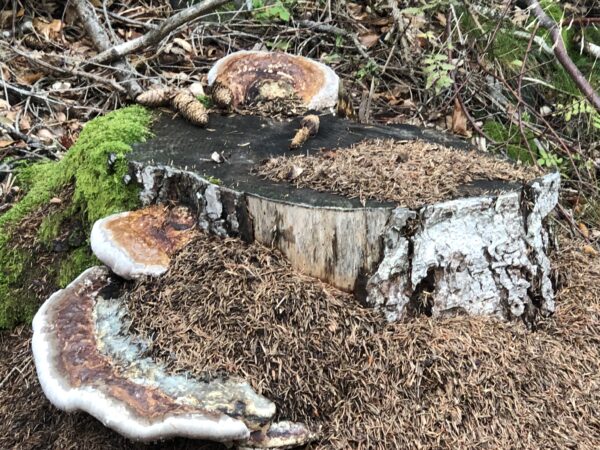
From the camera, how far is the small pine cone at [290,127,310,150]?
3.34m

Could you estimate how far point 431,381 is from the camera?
2.69 m

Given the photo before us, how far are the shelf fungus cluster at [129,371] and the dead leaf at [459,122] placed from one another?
340 cm

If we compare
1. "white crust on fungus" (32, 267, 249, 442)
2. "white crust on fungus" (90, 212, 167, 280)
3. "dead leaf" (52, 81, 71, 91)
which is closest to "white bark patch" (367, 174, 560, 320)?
"white crust on fungus" (32, 267, 249, 442)

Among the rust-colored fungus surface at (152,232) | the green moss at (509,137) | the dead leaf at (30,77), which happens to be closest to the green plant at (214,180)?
the rust-colored fungus surface at (152,232)

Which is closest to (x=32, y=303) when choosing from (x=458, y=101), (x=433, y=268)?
Answer: (x=433, y=268)

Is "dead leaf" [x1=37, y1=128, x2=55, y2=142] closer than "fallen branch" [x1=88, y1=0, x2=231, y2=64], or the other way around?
"dead leaf" [x1=37, y1=128, x2=55, y2=142]

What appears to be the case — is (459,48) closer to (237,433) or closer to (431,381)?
(431,381)

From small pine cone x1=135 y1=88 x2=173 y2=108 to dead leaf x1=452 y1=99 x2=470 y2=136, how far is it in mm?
2878

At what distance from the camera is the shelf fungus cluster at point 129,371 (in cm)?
225

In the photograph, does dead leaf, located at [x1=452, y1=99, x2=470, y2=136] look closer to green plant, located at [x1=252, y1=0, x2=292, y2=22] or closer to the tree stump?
green plant, located at [x1=252, y1=0, x2=292, y2=22]

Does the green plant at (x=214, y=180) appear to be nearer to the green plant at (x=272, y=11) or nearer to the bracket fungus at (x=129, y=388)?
the bracket fungus at (x=129, y=388)

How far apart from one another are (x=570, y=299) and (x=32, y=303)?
3147 mm

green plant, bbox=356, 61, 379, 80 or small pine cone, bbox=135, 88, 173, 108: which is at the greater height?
small pine cone, bbox=135, 88, 173, 108

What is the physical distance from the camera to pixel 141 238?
9.58ft
